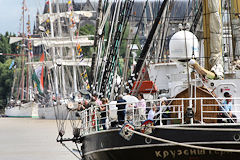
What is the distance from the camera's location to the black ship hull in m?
19.2

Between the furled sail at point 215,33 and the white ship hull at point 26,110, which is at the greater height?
the furled sail at point 215,33

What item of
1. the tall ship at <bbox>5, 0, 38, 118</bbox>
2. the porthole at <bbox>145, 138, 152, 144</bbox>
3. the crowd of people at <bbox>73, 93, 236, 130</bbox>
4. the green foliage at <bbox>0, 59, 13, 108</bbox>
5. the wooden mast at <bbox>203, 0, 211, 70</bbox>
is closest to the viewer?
the crowd of people at <bbox>73, 93, 236, 130</bbox>

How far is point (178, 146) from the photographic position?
19.6 meters

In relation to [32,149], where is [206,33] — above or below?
above

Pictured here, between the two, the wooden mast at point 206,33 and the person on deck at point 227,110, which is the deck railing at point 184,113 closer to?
the person on deck at point 227,110

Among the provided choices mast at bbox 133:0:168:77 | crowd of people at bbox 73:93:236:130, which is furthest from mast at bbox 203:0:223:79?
crowd of people at bbox 73:93:236:130

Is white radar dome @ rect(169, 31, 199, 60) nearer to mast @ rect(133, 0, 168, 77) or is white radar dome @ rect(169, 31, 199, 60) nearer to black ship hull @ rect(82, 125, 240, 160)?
black ship hull @ rect(82, 125, 240, 160)

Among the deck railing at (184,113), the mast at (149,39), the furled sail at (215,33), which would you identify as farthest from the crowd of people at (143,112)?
the mast at (149,39)

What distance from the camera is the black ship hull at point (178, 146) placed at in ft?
63.0

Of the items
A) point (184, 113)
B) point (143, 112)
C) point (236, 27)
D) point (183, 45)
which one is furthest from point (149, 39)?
point (184, 113)

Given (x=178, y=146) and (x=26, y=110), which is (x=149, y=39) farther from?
(x=26, y=110)

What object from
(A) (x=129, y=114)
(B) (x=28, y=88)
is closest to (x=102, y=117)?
(A) (x=129, y=114)

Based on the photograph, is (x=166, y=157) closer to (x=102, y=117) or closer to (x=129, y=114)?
(x=129, y=114)

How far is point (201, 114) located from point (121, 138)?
2.89 metres
